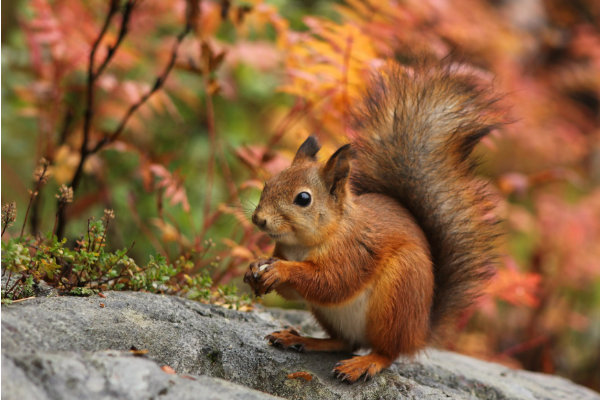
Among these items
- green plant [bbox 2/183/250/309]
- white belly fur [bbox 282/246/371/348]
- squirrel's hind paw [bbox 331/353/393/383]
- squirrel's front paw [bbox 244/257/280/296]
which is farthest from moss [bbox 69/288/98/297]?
squirrel's hind paw [bbox 331/353/393/383]

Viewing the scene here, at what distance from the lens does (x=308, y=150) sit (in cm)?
211

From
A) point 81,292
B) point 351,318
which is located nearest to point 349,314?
point 351,318

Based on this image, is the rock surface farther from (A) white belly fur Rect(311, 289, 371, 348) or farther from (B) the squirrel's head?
(B) the squirrel's head

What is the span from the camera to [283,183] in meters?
1.87

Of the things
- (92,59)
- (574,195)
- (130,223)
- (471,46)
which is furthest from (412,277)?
(574,195)

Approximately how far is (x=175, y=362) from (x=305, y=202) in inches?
24.6

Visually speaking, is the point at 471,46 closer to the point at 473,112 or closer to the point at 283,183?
the point at 473,112

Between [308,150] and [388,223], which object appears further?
[308,150]

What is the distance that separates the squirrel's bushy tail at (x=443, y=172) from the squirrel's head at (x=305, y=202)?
0.29 meters

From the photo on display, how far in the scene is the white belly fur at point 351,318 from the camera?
1874 mm

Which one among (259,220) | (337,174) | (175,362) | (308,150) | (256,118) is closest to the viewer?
(175,362)

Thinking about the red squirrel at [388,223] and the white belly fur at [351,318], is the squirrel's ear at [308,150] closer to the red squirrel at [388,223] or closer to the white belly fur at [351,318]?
the red squirrel at [388,223]

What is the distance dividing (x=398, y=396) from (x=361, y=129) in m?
1.01

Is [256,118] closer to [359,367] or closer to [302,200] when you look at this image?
[302,200]
